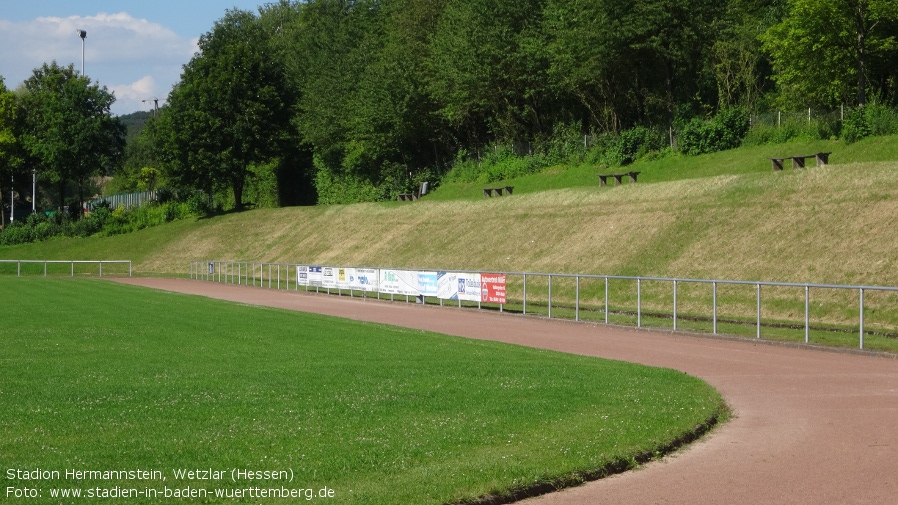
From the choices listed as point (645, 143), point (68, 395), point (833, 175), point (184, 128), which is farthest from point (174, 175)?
point (68, 395)

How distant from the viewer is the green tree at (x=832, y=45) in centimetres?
4466

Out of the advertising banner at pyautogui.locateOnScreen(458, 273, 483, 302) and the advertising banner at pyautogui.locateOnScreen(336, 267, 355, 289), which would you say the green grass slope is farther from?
the advertising banner at pyautogui.locateOnScreen(458, 273, 483, 302)

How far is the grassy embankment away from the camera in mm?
28000

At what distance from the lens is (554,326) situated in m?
27.2

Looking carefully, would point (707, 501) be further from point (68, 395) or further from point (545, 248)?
point (545, 248)

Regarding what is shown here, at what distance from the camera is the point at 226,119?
8138 centimetres

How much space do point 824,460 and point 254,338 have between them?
13143mm

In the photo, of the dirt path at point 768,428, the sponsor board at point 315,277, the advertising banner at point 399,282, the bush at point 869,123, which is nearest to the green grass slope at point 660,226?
the bush at point 869,123

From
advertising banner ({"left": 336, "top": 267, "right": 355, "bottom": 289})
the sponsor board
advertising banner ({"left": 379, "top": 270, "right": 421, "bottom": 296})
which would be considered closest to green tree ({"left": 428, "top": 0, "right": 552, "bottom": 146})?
the sponsor board

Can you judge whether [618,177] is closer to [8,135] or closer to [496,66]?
[496,66]

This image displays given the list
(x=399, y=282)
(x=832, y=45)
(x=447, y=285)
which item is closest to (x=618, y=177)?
(x=832, y=45)

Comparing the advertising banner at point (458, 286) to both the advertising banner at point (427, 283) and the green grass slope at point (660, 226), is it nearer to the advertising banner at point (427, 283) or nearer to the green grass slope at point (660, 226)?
the advertising banner at point (427, 283)

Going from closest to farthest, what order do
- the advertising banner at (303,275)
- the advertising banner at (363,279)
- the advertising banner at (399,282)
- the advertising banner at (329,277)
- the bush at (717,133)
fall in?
the advertising banner at (399,282)
the advertising banner at (363,279)
the advertising banner at (329,277)
the advertising banner at (303,275)
the bush at (717,133)

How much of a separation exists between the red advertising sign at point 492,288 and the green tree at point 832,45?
22.8 m
